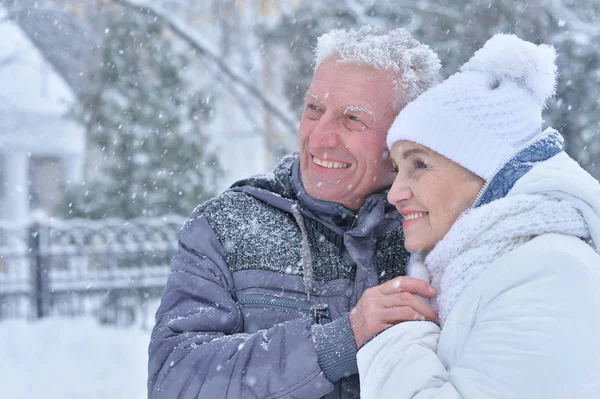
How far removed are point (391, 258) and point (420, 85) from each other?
0.64 m

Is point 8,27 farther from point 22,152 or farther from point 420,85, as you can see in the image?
point 420,85

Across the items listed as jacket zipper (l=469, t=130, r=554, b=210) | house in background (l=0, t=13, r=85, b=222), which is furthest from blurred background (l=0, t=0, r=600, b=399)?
jacket zipper (l=469, t=130, r=554, b=210)

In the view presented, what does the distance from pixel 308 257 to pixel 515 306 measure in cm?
92

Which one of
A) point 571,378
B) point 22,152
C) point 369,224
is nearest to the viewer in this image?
point 571,378

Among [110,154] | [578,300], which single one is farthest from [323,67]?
[110,154]

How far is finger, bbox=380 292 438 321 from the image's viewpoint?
2182mm

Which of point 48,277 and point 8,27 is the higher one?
point 8,27

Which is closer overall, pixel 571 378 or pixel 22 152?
pixel 571 378

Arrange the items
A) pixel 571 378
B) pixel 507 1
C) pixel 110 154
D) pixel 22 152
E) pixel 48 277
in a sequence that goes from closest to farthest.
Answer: pixel 571 378
pixel 507 1
pixel 48 277
pixel 110 154
pixel 22 152

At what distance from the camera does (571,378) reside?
1771 millimetres

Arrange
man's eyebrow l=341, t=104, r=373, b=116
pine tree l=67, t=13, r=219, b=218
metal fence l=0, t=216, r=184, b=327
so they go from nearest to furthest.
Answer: man's eyebrow l=341, t=104, r=373, b=116 < metal fence l=0, t=216, r=184, b=327 < pine tree l=67, t=13, r=219, b=218

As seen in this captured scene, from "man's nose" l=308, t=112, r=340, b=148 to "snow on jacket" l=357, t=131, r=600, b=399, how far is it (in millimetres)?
659

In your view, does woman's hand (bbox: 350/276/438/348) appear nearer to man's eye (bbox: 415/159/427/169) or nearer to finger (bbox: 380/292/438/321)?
finger (bbox: 380/292/438/321)

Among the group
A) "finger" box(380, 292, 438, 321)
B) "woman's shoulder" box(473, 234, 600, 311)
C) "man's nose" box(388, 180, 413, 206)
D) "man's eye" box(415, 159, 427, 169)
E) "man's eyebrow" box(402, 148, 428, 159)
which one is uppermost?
"man's eyebrow" box(402, 148, 428, 159)
